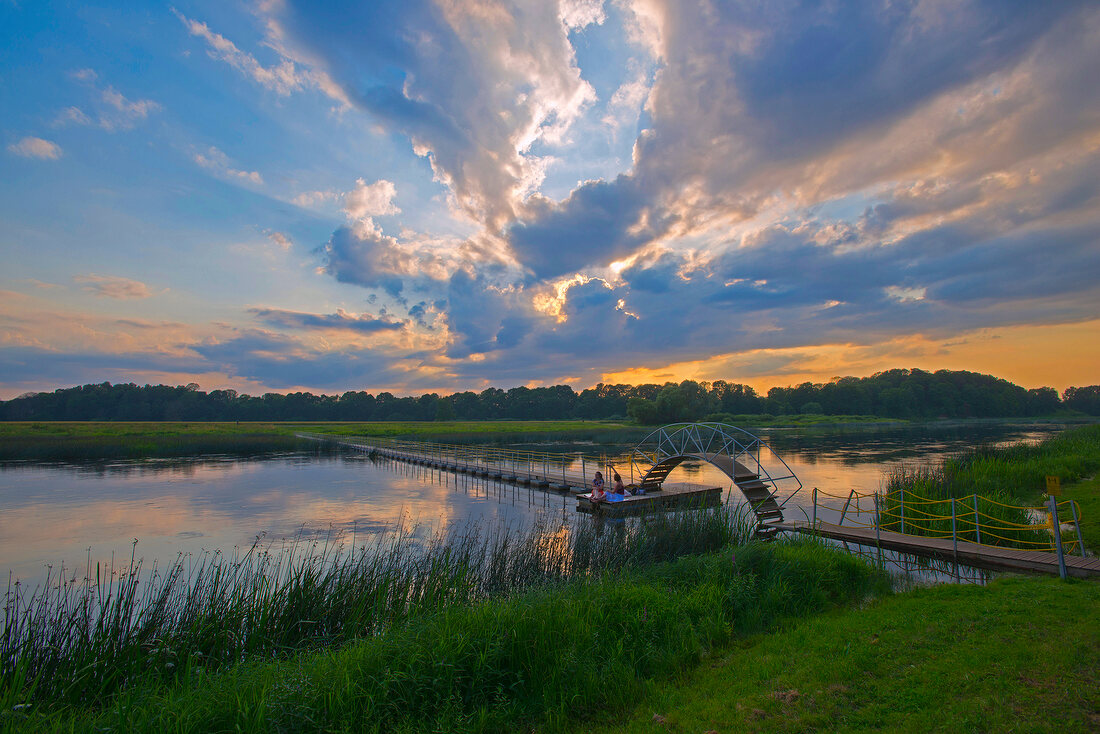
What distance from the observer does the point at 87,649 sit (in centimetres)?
641

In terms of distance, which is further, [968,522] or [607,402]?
[607,402]

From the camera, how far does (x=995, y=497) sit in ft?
52.6

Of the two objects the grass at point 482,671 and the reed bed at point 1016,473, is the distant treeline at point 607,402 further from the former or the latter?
the grass at point 482,671

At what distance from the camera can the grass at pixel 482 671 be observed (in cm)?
484

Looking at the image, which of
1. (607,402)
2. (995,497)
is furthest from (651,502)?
(607,402)

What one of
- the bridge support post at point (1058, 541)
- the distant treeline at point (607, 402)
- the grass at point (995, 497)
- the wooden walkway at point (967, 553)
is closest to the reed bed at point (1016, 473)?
the grass at point (995, 497)

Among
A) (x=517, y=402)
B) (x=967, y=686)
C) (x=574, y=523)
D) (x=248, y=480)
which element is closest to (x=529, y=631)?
(x=967, y=686)

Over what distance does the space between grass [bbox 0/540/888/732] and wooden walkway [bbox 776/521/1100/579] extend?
4.06 meters

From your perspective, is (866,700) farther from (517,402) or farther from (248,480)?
(517,402)

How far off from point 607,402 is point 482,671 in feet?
447

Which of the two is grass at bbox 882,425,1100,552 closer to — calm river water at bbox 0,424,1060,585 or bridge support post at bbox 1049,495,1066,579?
bridge support post at bbox 1049,495,1066,579

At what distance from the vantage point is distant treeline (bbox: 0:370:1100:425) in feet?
361

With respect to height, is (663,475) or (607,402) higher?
(607,402)

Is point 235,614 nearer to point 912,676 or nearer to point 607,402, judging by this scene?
point 912,676
